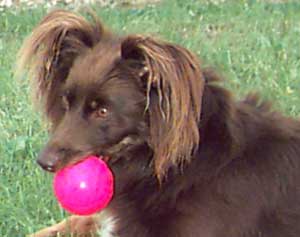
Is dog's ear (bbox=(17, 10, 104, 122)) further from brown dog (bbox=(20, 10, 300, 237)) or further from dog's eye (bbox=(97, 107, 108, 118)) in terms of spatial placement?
dog's eye (bbox=(97, 107, 108, 118))

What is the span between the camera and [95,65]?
4.11 m

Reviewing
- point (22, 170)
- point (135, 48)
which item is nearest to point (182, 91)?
point (135, 48)

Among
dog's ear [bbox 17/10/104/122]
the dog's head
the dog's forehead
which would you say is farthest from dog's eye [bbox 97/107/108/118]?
dog's ear [bbox 17/10/104/122]

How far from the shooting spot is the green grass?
5.10m

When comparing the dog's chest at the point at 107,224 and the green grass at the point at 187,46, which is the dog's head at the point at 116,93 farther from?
the green grass at the point at 187,46

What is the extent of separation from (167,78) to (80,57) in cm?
54

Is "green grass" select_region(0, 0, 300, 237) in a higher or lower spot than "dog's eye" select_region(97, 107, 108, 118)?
lower

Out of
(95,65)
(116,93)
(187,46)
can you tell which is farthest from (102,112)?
(187,46)

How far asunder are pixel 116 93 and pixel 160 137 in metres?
0.28

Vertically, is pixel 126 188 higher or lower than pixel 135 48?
lower

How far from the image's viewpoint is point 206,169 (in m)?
4.27

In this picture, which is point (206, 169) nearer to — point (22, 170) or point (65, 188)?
point (65, 188)

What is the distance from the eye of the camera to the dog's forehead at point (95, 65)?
13.4ft

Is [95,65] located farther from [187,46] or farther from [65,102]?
[187,46]
